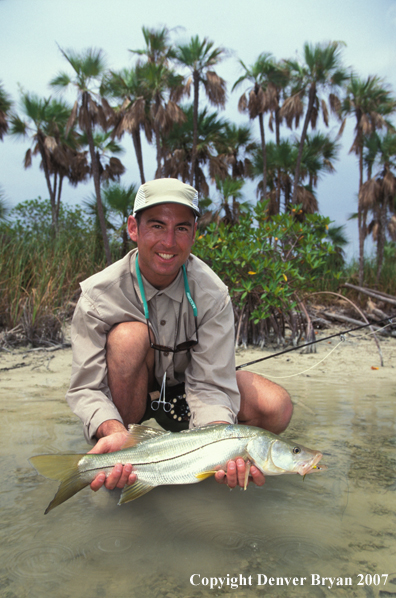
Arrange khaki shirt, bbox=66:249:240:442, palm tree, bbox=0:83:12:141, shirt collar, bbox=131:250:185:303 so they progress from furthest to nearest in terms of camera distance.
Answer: palm tree, bbox=0:83:12:141, shirt collar, bbox=131:250:185:303, khaki shirt, bbox=66:249:240:442

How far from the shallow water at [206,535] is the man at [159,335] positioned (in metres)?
0.41

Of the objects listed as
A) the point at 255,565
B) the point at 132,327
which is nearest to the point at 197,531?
the point at 255,565

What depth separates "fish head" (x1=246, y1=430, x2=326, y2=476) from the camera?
173 cm

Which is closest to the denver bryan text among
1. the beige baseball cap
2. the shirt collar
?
the shirt collar

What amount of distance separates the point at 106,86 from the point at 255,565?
21873mm

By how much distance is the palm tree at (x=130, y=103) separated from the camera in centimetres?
2067

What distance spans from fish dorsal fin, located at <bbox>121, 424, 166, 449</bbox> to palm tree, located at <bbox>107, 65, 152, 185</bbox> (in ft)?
69.0

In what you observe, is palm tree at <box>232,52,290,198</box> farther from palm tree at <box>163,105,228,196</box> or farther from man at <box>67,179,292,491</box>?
man at <box>67,179,292,491</box>

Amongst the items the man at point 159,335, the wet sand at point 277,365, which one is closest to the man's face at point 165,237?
the man at point 159,335

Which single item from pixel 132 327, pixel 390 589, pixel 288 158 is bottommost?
pixel 390 589

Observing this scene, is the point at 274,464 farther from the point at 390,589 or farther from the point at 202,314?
the point at 202,314

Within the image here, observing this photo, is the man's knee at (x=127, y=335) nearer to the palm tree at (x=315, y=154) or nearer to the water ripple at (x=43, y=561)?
the water ripple at (x=43, y=561)

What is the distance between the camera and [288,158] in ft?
78.1

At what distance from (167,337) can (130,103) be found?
21.6 m
